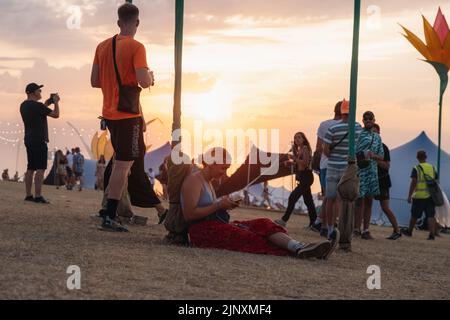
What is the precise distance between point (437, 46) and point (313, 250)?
12019 mm

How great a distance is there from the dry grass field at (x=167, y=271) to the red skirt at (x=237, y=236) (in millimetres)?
217

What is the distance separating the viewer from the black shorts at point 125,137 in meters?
7.59

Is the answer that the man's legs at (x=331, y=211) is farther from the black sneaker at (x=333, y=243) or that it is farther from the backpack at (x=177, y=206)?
the backpack at (x=177, y=206)

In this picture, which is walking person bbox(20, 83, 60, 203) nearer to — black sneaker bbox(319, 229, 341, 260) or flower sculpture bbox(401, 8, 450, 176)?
black sneaker bbox(319, 229, 341, 260)

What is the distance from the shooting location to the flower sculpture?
18.0 meters

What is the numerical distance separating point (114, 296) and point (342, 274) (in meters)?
2.30

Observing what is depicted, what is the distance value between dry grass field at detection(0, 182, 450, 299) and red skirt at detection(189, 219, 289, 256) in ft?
0.71

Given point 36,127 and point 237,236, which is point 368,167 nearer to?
point 237,236

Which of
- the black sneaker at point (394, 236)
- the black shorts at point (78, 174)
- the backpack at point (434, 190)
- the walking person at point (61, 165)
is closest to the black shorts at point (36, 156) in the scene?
the black sneaker at point (394, 236)

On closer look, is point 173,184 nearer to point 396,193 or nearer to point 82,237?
point 82,237

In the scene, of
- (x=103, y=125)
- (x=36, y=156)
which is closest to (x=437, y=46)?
(x=36, y=156)

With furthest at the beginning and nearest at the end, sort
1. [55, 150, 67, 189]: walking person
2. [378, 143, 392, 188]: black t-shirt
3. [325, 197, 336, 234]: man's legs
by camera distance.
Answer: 1. [55, 150, 67, 189]: walking person
2. [378, 143, 392, 188]: black t-shirt
3. [325, 197, 336, 234]: man's legs

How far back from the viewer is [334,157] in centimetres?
944

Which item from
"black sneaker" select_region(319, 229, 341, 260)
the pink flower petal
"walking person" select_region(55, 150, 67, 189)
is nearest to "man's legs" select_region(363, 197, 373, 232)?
"black sneaker" select_region(319, 229, 341, 260)
